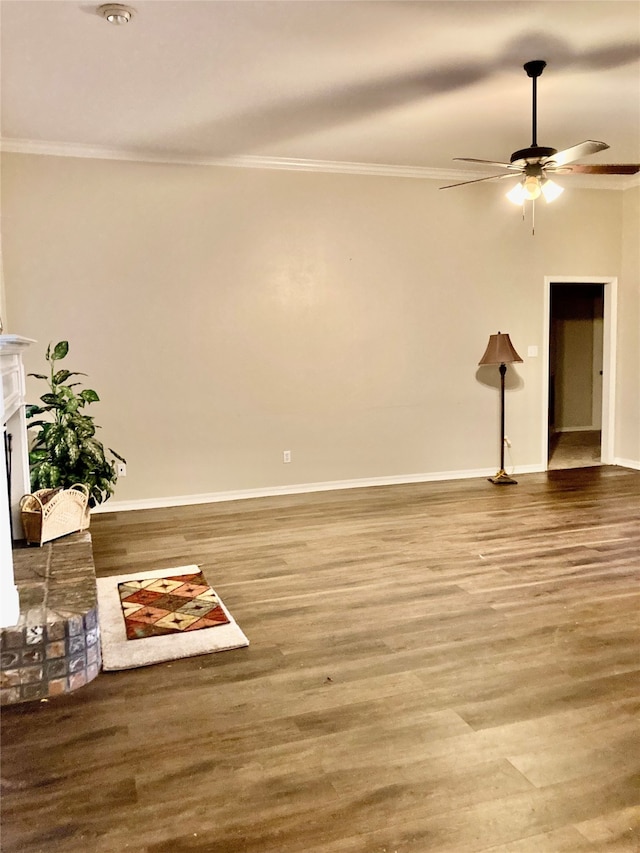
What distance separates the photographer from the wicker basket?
11.0ft

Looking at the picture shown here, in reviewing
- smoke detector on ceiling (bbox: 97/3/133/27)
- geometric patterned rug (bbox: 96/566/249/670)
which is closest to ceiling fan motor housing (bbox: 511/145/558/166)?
smoke detector on ceiling (bbox: 97/3/133/27)

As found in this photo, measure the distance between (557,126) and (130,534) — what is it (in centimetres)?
429

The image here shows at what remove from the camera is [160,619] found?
10.5ft

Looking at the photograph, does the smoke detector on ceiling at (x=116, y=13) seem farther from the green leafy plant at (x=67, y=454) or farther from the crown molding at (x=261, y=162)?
the crown molding at (x=261, y=162)

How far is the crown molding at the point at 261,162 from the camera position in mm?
5070

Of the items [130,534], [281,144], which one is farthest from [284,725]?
[281,144]

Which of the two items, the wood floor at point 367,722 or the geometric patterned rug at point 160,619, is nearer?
the wood floor at point 367,722

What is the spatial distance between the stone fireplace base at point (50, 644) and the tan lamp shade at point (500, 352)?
4.45m

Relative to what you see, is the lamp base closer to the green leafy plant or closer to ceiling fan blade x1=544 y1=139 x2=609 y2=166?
ceiling fan blade x1=544 y1=139 x2=609 y2=166

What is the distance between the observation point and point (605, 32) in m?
3.44

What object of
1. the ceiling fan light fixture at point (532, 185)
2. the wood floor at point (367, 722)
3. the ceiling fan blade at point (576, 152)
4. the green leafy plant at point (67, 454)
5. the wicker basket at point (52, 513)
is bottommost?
the wood floor at point (367, 722)

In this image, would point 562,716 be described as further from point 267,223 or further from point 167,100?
point 267,223

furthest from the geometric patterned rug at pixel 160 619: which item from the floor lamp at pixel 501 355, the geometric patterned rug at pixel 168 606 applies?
the floor lamp at pixel 501 355

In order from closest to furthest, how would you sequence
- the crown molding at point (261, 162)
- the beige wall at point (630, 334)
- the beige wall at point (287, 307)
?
the crown molding at point (261, 162) < the beige wall at point (287, 307) < the beige wall at point (630, 334)
